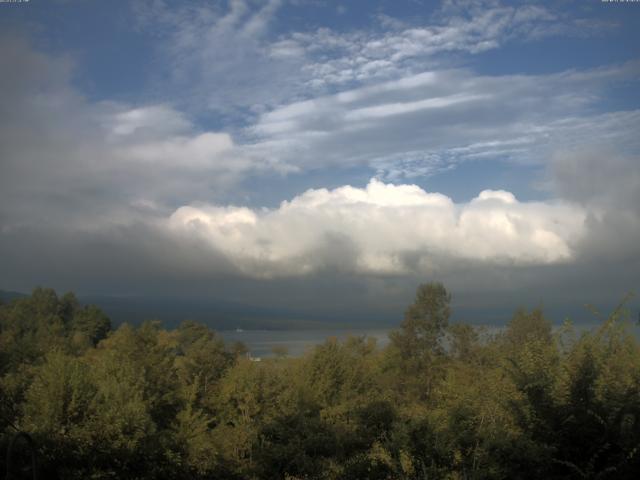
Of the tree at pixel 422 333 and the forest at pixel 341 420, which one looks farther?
the tree at pixel 422 333

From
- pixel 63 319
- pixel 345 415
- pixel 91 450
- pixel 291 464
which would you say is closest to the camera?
pixel 91 450

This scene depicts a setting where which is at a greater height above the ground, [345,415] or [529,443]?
[529,443]

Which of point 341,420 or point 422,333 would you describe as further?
point 422,333

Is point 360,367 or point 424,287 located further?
point 424,287

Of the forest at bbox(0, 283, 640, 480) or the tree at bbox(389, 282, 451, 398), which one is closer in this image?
the forest at bbox(0, 283, 640, 480)

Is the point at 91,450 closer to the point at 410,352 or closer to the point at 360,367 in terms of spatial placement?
the point at 360,367

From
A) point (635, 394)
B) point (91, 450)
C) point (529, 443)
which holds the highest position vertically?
point (635, 394)

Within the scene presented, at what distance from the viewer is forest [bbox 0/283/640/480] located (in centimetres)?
965

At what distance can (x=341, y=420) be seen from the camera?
22.8 m

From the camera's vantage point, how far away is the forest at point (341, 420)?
9.65 meters

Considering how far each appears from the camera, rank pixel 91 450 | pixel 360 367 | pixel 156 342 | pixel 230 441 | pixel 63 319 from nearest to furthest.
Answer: pixel 91 450 → pixel 230 441 → pixel 360 367 → pixel 156 342 → pixel 63 319

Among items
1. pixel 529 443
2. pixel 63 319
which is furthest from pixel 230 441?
pixel 63 319

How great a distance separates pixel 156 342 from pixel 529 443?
37379mm

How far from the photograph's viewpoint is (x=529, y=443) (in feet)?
31.0
